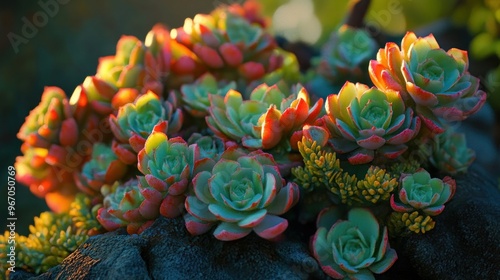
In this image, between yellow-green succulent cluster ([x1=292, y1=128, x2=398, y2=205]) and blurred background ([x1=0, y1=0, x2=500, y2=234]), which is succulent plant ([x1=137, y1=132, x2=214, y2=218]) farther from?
blurred background ([x1=0, y1=0, x2=500, y2=234])

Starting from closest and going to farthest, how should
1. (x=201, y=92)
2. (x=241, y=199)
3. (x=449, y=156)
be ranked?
(x=241, y=199), (x=449, y=156), (x=201, y=92)

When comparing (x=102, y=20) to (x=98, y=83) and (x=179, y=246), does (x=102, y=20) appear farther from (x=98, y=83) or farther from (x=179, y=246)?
(x=179, y=246)

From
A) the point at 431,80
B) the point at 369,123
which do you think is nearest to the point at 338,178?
the point at 369,123

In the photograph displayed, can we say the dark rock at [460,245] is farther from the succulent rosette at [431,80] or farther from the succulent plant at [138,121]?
the succulent plant at [138,121]

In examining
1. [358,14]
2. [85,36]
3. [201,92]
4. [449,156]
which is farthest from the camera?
[85,36]

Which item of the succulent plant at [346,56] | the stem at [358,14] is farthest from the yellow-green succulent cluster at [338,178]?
the stem at [358,14]

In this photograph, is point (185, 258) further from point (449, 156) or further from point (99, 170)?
point (449, 156)

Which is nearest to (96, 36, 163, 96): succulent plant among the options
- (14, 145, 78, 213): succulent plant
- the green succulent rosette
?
(14, 145, 78, 213): succulent plant
